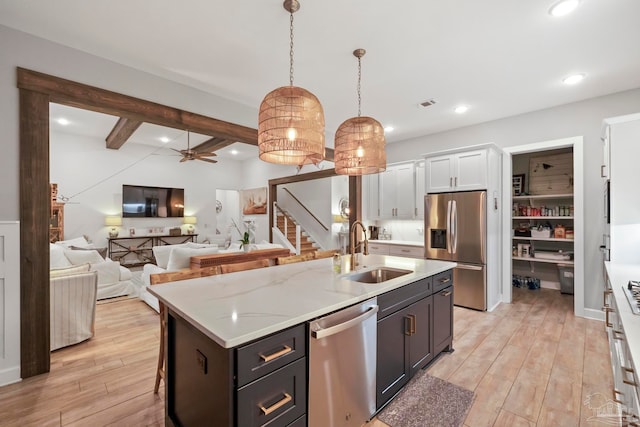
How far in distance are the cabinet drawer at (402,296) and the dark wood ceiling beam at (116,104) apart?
293 centimetres

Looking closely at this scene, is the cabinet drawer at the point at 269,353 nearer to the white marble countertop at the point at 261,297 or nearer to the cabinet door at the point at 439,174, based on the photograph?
the white marble countertop at the point at 261,297

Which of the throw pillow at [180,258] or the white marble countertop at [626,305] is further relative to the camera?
the throw pillow at [180,258]

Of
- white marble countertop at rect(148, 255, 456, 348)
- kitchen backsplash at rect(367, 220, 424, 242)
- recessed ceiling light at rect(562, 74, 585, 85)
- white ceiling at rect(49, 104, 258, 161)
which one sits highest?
white ceiling at rect(49, 104, 258, 161)

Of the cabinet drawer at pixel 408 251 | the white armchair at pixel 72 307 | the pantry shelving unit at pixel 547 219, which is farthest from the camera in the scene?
the cabinet drawer at pixel 408 251

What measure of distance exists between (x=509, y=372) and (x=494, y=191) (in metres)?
2.52

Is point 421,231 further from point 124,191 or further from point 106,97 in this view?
point 124,191

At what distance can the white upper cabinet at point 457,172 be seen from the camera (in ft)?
13.1

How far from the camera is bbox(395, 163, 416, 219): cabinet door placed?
5254 millimetres

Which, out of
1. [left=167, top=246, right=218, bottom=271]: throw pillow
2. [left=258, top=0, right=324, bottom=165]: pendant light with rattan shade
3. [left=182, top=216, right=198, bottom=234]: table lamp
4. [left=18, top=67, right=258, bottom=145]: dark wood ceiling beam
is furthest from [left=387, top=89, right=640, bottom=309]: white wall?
[left=182, top=216, right=198, bottom=234]: table lamp

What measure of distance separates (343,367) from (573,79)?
3.88m

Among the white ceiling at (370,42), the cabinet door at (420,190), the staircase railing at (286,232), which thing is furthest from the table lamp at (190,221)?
the cabinet door at (420,190)

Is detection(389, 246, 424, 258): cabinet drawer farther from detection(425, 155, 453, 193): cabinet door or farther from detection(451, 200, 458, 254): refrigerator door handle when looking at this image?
detection(425, 155, 453, 193): cabinet door

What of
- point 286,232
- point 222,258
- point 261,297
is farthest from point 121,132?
point 261,297

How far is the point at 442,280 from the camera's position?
8.40 feet
